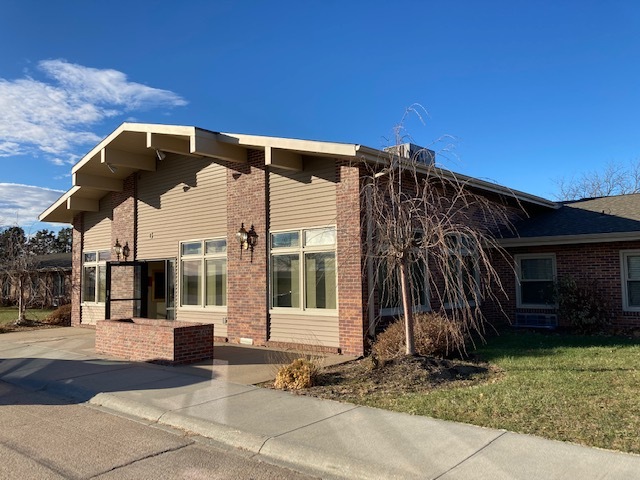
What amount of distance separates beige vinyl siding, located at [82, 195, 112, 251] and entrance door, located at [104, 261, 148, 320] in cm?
144

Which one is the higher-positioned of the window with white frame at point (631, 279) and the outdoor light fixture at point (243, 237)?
the outdoor light fixture at point (243, 237)

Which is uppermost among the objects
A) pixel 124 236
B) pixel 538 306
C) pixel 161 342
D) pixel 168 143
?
pixel 168 143

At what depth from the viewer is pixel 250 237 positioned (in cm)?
1290

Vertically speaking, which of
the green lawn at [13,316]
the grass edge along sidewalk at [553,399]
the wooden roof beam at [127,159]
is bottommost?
the green lawn at [13,316]

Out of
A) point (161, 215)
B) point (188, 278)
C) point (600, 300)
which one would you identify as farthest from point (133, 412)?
point (600, 300)

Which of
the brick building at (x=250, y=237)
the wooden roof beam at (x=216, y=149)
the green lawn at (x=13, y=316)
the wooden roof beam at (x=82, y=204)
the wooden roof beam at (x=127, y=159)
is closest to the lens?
the brick building at (x=250, y=237)

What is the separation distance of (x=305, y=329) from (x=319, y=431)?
19.6 ft

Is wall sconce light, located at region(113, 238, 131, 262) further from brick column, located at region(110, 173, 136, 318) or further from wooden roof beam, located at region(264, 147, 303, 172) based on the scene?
wooden roof beam, located at region(264, 147, 303, 172)

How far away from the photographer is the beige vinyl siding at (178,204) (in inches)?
555

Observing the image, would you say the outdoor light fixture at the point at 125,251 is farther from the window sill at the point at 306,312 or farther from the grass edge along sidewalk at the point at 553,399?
the grass edge along sidewalk at the point at 553,399

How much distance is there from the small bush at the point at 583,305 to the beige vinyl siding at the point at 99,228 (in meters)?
14.4

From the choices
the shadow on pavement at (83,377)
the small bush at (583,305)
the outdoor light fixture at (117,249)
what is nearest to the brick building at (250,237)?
the outdoor light fixture at (117,249)

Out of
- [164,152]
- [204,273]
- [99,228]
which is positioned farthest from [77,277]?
[204,273]

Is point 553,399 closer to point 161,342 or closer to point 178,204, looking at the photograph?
point 161,342
